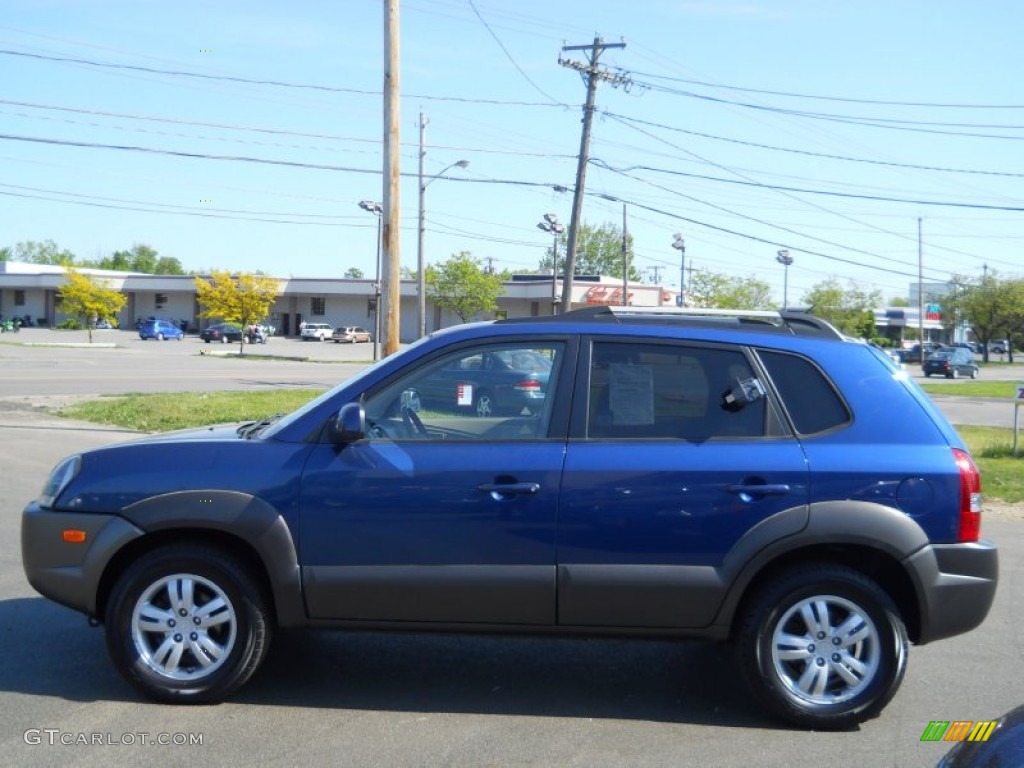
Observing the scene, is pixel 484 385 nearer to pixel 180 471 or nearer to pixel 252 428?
pixel 252 428

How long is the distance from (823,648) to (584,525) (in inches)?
50.0

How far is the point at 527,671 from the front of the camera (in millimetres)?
5973

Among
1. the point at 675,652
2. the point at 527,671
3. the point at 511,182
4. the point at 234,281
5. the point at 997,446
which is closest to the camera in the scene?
the point at 527,671

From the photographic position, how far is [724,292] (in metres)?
70.1

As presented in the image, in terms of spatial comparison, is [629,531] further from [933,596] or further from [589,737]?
[933,596]

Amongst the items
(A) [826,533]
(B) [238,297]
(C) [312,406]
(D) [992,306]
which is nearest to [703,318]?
(A) [826,533]

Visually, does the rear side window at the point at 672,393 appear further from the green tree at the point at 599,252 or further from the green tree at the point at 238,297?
the green tree at the point at 599,252

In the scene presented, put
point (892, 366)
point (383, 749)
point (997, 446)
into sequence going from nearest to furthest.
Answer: point (383, 749)
point (892, 366)
point (997, 446)

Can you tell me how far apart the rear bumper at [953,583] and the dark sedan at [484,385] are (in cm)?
194

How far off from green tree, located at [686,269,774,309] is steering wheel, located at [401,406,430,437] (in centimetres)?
6054

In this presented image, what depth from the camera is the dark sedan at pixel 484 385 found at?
5.36 meters

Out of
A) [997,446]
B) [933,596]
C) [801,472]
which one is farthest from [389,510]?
[997,446]

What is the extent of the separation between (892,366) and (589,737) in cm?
234

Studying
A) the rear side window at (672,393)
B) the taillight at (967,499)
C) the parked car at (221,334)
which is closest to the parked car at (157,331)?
the parked car at (221,334)
